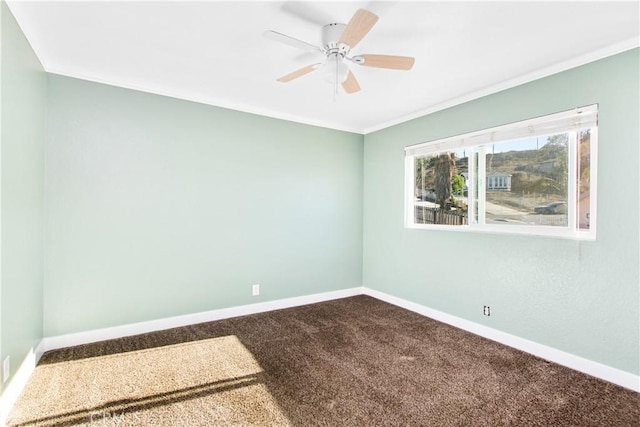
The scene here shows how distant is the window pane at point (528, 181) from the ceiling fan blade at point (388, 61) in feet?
5.01

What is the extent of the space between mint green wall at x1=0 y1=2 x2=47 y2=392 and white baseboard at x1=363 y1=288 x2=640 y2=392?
3543mm

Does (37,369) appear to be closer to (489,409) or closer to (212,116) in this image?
(212,116)

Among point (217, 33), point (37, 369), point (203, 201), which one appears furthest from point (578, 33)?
point (37, 369)

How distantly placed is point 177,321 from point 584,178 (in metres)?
3.83

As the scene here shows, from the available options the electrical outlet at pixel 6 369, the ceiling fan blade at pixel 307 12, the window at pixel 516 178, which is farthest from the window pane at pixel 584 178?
the electrical outlet at pixel 6 369

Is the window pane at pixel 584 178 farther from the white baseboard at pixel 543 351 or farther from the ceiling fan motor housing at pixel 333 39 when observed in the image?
the ceiling fan motor housing at pixel 333 39

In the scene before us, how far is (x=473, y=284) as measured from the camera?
3.10 meters

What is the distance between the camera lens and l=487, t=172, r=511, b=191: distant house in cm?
293

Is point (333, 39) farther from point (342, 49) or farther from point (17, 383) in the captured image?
point (17, 383)

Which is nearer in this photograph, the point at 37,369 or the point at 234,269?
the point at 37,369

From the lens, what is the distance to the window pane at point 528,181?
2.57m

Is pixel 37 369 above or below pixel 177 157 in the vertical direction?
below

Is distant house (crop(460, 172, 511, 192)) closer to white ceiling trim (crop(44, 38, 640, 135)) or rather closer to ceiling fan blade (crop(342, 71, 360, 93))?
white ceiling trim (crop(44, 38, 640, 135))

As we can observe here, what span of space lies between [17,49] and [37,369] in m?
2.22
